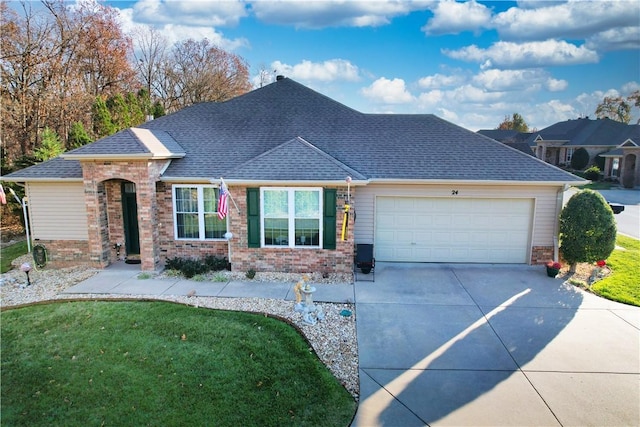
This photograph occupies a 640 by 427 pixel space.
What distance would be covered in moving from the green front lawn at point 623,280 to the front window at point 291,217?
23.8ft

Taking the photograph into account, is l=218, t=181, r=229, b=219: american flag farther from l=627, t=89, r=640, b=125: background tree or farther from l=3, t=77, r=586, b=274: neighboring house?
l=627, t=89, r=640, b=125: background tree

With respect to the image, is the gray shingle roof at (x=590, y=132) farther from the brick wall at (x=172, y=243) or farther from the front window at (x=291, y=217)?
the brick wall at (x=172, y=243)

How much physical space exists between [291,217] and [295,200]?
483mm

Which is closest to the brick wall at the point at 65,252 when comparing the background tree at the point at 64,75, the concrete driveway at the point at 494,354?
the background tree at the point at 64,75

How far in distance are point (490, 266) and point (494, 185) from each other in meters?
2.42

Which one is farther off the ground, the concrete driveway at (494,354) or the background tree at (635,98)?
the background tree at (635,98)

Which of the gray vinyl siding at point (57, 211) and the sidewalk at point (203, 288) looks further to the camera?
the gray vinyl siding at point (57, 211)

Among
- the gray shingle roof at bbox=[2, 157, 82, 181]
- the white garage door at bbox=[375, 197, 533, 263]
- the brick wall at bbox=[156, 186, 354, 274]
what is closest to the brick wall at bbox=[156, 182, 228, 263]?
the brick wall at bbox=[156, 186, 354, 274]

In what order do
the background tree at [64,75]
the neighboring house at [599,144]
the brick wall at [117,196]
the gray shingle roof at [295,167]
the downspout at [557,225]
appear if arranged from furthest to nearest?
1. the neighboring house at [599,144]
2. the background tree at [64,75]
3. the downspout at [557,225]
4. the brick wall at [117,196]
5. the gray shingle roof at [295,167]

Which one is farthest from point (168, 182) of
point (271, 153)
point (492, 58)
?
point (492, 58)

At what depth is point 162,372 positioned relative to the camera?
240 inches

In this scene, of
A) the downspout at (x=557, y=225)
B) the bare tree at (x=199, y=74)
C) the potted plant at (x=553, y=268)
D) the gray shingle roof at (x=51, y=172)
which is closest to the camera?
the potted plant at (x=553, y=268)

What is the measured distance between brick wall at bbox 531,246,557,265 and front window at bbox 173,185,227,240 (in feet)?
30.4

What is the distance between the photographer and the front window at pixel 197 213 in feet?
38.4
